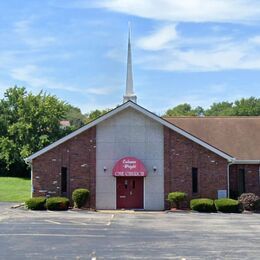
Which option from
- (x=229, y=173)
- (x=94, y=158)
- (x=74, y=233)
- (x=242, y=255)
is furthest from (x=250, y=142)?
(x=242, y=255)

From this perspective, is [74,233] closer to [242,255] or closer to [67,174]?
[242,255]

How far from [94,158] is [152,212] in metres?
5.09

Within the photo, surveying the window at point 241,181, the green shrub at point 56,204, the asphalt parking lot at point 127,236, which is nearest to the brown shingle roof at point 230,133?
the window at point 241,181

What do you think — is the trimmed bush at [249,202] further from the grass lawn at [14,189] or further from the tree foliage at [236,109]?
the tree foliage at [236,109]

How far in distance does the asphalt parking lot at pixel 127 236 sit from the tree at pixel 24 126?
36217 mm

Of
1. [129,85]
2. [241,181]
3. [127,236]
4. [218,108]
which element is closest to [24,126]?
[129,85]

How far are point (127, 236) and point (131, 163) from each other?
13899mm

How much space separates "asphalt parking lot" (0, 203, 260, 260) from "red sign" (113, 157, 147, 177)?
14.0 ft

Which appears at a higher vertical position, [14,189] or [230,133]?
[230,133]

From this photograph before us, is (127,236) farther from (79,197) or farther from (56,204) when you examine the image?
(79,197)

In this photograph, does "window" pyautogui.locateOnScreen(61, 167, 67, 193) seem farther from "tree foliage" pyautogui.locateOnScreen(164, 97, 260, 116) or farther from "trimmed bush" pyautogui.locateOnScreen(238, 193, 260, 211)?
"tree foliage" pyautogui.locateOnScreen(164, 97, 260, 116)

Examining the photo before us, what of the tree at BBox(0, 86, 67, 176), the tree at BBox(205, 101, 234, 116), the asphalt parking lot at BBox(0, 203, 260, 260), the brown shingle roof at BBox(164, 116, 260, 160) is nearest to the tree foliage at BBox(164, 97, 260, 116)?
the tree at BBox(205, 101, 234, 116)

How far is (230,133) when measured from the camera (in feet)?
131

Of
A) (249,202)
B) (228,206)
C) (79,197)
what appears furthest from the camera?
(79,197)
